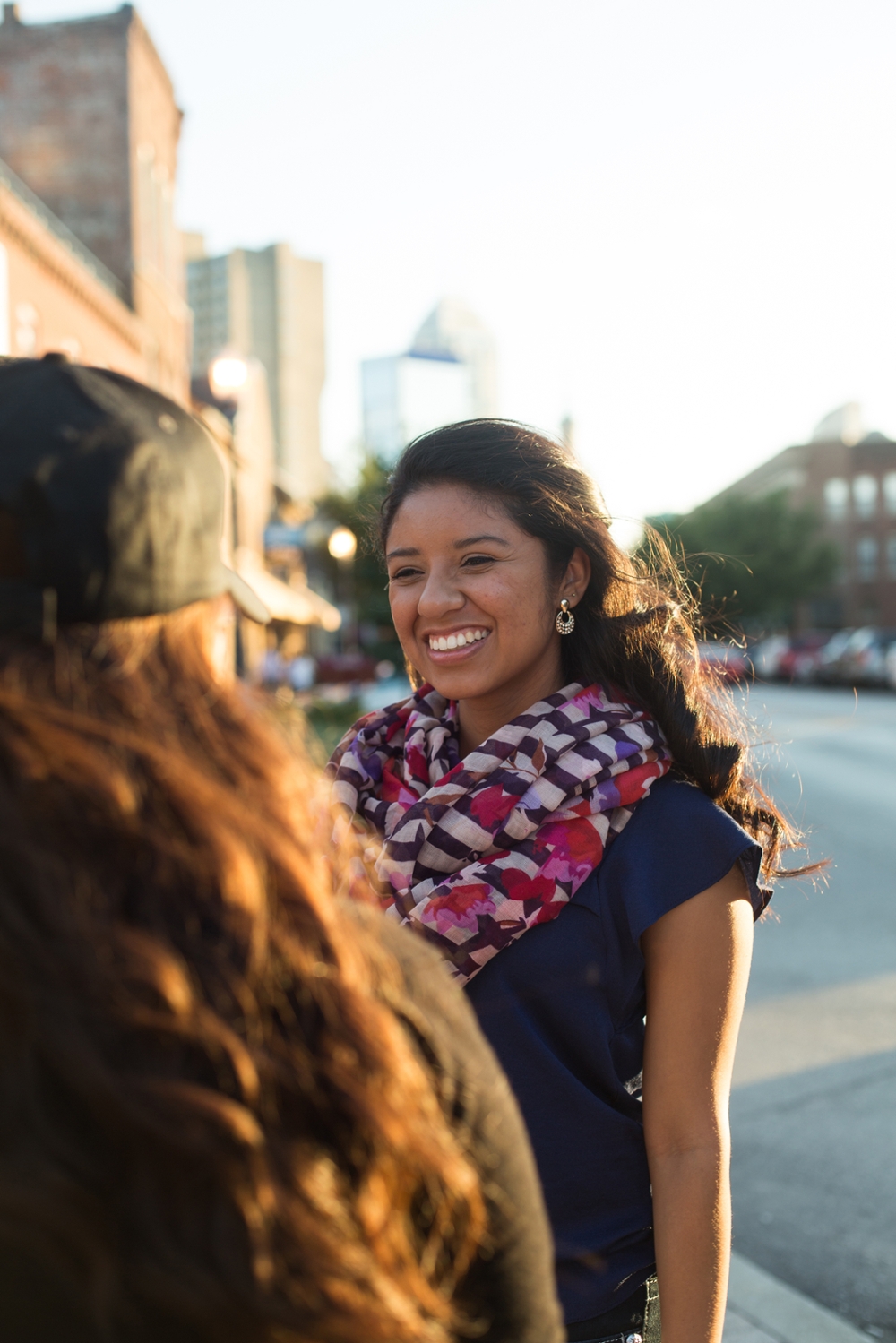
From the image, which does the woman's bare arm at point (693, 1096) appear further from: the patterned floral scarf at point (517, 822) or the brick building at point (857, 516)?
the brick building at point (857, 516)

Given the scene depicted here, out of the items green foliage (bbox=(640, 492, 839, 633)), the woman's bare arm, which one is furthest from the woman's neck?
green foliage (bbox=(640, 492, 839, 633))

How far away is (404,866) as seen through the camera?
1.80 m

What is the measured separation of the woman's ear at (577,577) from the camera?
2025 millimetres

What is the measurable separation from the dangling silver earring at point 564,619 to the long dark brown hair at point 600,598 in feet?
0.13

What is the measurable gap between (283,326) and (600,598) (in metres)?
100

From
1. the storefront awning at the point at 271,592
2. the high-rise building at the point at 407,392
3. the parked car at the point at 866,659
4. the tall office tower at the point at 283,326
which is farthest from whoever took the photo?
the tall office tower at the point at 283,326

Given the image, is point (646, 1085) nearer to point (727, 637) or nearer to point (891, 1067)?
point (727, 637)

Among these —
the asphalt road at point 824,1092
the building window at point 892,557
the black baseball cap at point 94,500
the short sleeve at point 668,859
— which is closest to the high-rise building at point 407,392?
the asphalt road at point 824,1092

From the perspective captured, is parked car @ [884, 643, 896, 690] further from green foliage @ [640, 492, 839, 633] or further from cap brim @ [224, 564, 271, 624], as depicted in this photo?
cap brim @ [224, 564, 271, 624]

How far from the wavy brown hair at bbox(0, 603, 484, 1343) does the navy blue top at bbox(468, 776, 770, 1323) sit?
756 millimetres

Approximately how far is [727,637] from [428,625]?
31.9 inches

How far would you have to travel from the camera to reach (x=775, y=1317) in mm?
2969

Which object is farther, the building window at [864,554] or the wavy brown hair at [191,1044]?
the building window at [864,554]

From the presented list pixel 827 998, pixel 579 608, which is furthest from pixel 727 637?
pixel 827 998
